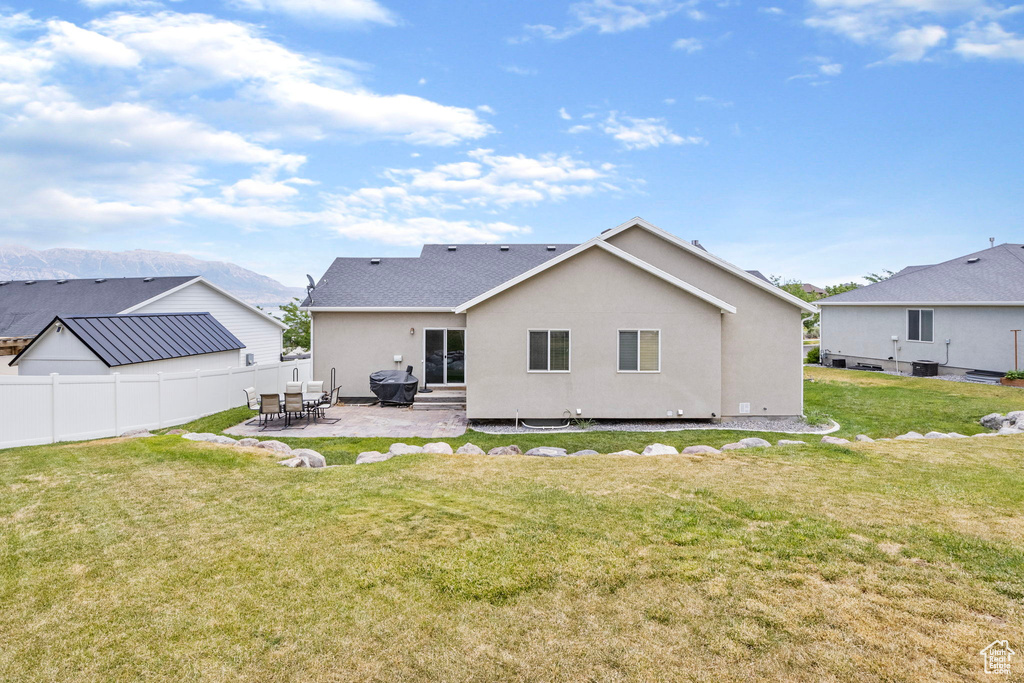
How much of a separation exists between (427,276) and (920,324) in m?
20.4

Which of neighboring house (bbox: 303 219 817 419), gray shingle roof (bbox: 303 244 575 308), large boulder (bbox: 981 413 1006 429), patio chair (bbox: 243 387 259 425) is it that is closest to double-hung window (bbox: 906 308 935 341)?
large boulder (bbox: 981 413 1006 429)

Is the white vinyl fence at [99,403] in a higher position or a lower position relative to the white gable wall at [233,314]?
lower

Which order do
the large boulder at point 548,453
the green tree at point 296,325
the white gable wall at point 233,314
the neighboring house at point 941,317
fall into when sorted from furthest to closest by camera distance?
the green tree at point 296,325, the white gable wall at point 233,314, the neighboring house at point 941,317, the large boulder at point 548,453

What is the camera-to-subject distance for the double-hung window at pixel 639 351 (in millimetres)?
12172

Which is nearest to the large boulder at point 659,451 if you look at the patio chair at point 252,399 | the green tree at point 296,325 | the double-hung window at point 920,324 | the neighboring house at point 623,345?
the neighboring house at point 623,345

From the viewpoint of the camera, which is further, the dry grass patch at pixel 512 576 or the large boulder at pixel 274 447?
the large boulder at pixel 274 447

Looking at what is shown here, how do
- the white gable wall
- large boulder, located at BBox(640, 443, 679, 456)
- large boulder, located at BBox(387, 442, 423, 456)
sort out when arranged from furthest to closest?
the white gable wall, large boulder, located at BBox(387, 442, 423, 456), large boulder, located at BBox(640, 443, 679, 456)

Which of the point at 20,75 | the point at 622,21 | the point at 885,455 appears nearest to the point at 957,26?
the point at 622,21

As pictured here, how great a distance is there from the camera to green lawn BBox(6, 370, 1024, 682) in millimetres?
2922

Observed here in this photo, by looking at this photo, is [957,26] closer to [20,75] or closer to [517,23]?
[517,23]

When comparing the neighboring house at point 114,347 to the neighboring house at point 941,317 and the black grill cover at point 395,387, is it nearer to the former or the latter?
the black grill cover at point 395,387

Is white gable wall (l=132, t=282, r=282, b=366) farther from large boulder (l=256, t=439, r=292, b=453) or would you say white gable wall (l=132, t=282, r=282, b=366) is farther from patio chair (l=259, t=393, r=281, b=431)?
large boulder (l=256, t=439, r=292, b=453)

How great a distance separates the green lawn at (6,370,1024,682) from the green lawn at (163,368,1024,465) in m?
3.18

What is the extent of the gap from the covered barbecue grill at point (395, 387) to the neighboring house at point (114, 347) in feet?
17.4
